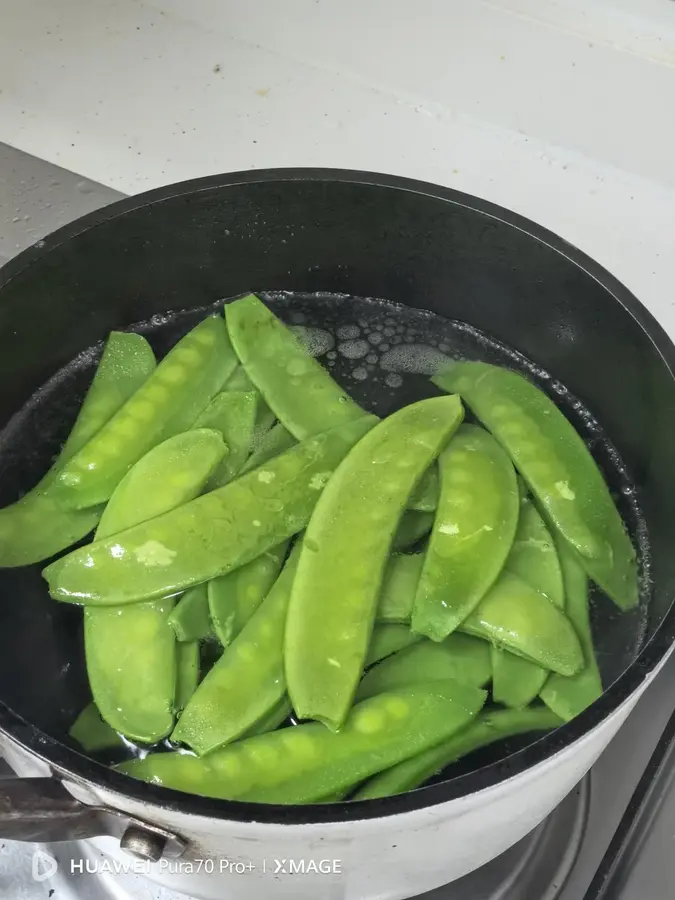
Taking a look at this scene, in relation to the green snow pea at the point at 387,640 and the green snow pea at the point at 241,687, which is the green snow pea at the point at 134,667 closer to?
the green snow pea at the point at 241,687

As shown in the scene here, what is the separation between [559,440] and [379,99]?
0.62 m

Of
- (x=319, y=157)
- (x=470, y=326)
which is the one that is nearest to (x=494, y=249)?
(x=470, y=326)

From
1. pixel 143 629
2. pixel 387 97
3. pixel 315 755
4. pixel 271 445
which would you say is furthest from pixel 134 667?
pixel 387 97

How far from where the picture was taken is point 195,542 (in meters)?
0.74

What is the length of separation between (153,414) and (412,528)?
287 millimetres

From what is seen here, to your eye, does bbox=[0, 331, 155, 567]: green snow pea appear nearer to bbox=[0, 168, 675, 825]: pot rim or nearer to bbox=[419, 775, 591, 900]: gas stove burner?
bbox=[0, 168, 675, 825]: pot rim

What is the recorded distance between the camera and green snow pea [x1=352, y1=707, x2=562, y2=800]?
25.6 inches

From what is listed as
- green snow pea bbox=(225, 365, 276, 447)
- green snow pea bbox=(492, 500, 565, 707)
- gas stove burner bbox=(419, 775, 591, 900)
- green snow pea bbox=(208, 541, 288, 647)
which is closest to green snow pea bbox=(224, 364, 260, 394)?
green snow pea bbox=(225, 365, 276, 447)

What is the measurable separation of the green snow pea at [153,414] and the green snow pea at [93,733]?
20 centimetres

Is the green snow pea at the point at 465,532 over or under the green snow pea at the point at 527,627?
over

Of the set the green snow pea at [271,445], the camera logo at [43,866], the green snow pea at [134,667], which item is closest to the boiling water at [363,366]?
the green snow pea at [271,445]

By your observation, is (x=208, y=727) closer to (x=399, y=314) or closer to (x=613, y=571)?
(x=613, y=571)

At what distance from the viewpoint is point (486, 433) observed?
87 cm

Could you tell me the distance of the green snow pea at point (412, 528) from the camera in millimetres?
802
